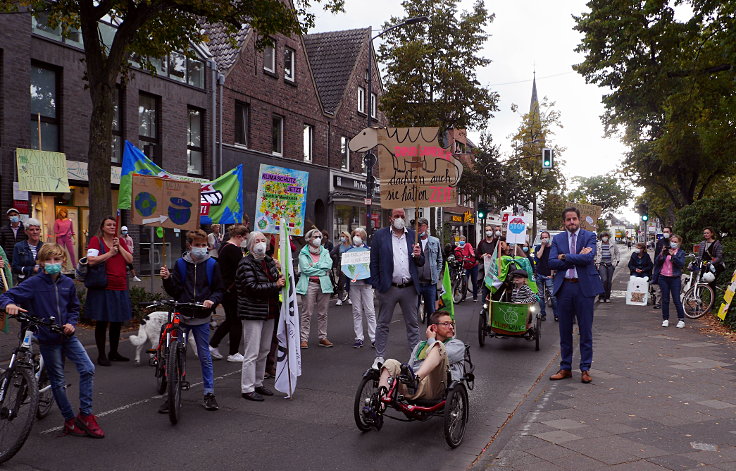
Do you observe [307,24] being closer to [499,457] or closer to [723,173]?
[499,457]

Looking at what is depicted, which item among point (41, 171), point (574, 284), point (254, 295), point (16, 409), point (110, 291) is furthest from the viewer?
point (41, 171)

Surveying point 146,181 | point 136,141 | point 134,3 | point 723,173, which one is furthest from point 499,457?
point 723,173

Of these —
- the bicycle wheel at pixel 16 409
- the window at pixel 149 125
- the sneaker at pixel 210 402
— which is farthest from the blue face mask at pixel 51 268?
the window at pixel 149 125

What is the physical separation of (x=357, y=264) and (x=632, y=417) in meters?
5.23

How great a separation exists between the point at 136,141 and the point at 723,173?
92.0 feet

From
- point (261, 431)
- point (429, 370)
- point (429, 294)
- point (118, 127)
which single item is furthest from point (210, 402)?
point (118, 127)

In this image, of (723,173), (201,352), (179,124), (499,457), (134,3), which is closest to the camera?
(499,457)

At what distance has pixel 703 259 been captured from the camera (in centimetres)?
1323

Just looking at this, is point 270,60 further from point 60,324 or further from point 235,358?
point 60,324

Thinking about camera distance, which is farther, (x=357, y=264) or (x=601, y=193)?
(x=601, y=193)

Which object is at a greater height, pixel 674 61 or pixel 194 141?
pixel 674 61

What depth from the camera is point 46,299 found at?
514 cm

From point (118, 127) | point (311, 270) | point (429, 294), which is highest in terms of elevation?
point (118, 127)

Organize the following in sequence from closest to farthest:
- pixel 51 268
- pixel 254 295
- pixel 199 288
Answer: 1. pixel 51 268
2. pixel 199 288
3. pixel 254 295
